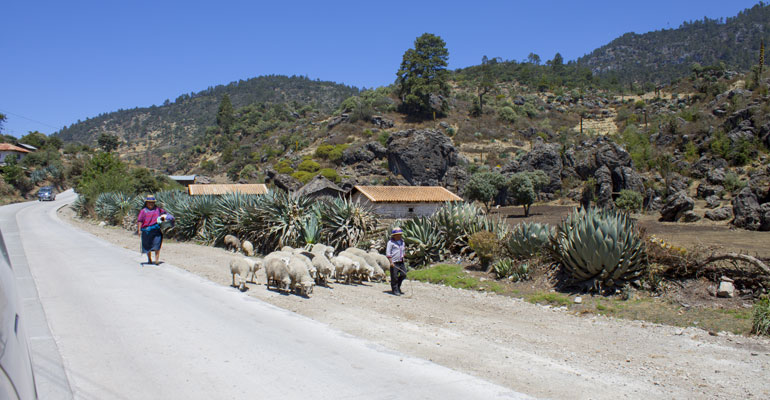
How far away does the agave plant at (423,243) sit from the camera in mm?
16172

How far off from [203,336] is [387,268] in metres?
9.05

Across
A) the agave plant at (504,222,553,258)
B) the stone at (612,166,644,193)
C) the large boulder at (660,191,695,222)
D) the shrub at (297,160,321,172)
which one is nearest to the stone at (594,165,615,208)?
the stone at (612,166,644,193)

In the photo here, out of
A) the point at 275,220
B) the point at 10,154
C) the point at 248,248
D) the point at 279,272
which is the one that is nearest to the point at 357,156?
the point at 275,220

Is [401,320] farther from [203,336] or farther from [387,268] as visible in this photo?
[387,268]

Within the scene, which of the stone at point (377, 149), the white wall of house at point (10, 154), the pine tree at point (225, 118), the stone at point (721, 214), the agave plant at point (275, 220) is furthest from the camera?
the pine tree at point (225, 118)

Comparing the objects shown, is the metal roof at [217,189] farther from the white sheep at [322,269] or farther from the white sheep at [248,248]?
the white sheep at [322,269]

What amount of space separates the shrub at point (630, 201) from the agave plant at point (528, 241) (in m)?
26.4

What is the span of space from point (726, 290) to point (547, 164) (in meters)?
45.3

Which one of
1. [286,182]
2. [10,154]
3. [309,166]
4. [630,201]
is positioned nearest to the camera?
[630,201]

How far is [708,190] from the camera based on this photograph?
3422cm

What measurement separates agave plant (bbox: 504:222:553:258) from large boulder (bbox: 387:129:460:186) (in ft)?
158

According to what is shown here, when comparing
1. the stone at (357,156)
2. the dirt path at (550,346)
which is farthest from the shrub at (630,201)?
the stone at (357,156)

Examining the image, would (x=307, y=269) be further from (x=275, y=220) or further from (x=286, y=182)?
(x=286, y=182)

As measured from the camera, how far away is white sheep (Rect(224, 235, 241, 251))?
1923 cm
